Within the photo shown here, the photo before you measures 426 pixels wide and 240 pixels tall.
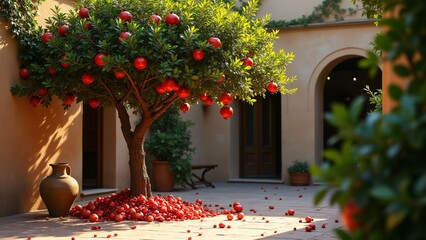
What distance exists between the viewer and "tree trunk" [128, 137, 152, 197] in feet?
29.8

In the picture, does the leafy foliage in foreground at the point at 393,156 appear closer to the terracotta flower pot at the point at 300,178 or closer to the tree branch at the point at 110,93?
the tree branch at the point at 110,93

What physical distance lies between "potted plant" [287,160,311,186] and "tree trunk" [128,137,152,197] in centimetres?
647

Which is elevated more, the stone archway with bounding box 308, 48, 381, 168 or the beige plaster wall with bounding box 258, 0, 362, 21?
the beige plaster wall with bounding box 258, 0, 362, 21

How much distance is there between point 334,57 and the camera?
14742 millimetres

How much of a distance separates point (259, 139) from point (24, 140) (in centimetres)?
827

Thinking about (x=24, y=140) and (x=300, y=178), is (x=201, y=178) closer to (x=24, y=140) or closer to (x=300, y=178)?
(x=300, y=178)

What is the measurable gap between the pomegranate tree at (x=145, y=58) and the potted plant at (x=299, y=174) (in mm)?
6026

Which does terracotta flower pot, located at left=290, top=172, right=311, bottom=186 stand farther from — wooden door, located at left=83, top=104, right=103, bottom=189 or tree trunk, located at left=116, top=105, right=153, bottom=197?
Result: tree trunk, located at left=116, top=105, right=153, bottom=197

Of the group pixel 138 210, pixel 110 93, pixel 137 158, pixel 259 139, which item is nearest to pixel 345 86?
pixel 259 139

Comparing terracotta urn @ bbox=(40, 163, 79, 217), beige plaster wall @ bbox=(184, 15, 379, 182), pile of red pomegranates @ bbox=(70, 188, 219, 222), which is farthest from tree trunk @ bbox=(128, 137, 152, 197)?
beige plaster wall @ bbox=(184, 15, 379, 182)

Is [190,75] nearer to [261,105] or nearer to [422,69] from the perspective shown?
[422,69]

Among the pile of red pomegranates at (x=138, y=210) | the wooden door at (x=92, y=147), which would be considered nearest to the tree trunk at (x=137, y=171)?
the pile of red pomegranates at (x=138, y=210)

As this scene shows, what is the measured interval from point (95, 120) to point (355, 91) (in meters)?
8.98

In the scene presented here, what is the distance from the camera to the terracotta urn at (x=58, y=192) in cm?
869
